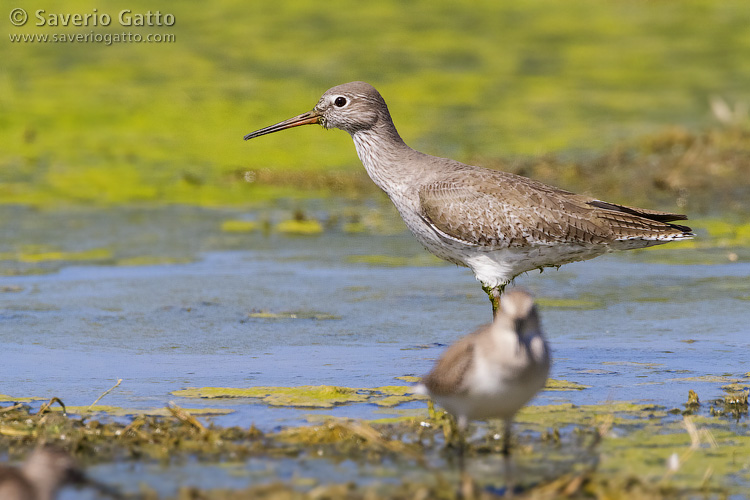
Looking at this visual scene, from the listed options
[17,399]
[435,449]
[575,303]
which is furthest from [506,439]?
[575,303]

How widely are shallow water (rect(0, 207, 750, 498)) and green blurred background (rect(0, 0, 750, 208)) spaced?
2.40 m

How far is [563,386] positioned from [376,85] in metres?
12.6

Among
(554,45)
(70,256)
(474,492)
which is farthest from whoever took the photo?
(554,45)

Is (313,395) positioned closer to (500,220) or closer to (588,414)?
(588,414)

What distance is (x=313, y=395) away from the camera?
6324 mm

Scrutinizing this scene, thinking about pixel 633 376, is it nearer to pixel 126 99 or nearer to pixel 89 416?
pixel 89 416

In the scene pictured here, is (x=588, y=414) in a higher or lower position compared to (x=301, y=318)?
lower

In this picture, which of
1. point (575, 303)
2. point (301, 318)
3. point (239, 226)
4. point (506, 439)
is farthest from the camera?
point (239, 226)

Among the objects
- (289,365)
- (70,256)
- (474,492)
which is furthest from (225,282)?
(474,492)

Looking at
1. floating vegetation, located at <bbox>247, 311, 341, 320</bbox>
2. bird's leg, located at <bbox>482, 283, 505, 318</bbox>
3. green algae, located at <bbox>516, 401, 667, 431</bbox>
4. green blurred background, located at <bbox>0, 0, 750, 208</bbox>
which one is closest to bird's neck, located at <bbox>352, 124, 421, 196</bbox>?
bird's leg, located at <bbox>482, 283, 505, 318</bbox>

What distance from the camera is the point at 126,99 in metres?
17.5

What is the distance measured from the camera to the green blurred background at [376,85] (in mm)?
14328

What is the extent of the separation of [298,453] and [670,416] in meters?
1.97

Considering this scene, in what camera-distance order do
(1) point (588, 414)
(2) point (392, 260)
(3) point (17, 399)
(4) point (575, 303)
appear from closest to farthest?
(1) point (588, 414)
(3) point (17, 399)
(4) point (575, 303)
(2) point (392, 260)
